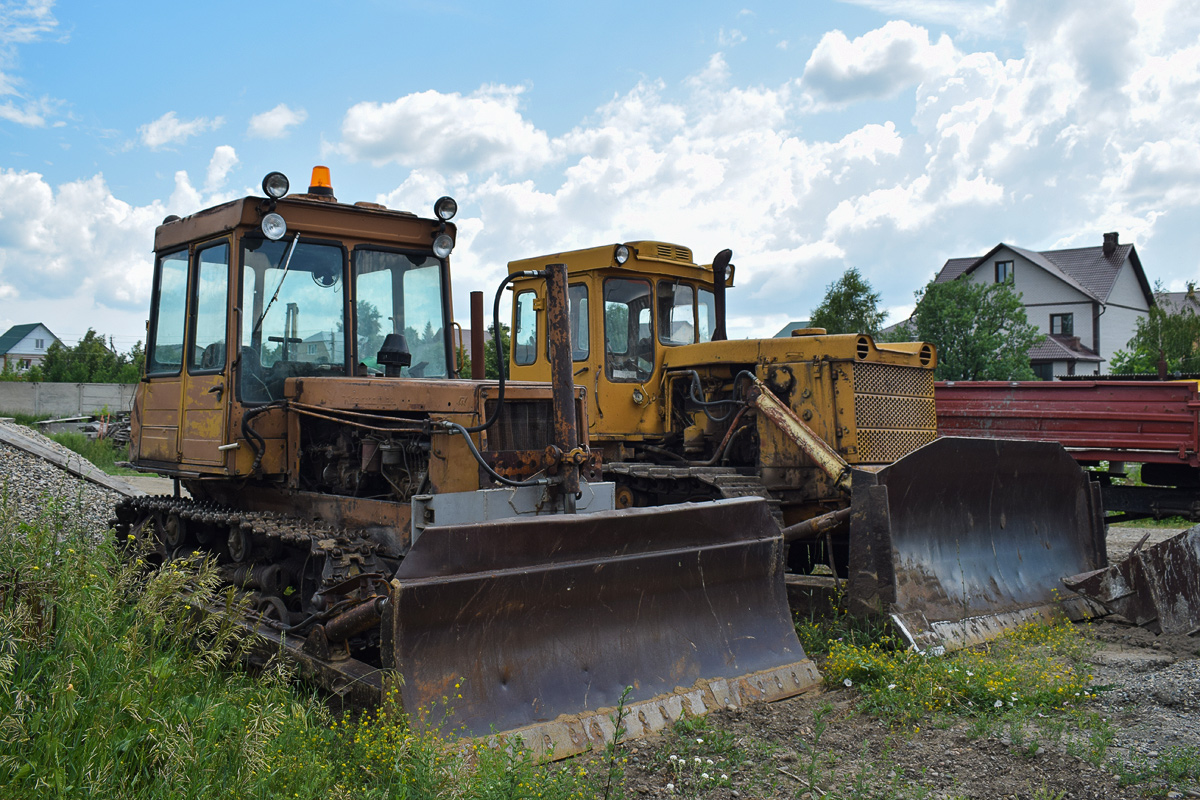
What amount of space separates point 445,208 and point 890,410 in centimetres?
397

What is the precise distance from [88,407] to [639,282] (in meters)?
31.3

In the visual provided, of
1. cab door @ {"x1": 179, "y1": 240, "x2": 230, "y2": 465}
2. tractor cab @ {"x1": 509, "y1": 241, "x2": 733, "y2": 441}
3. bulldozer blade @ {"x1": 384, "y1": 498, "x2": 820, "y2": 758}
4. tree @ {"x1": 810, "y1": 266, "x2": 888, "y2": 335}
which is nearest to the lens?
bulldozer blade @ {"x1": 384, "y1": 498, "x2": 820, "y2": 758}

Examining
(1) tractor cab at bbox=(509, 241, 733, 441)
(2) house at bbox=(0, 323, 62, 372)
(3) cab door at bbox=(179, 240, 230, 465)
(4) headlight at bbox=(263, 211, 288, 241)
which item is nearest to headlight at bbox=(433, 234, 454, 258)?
(4) headlight at bbox=(263, 211, 288, 241)

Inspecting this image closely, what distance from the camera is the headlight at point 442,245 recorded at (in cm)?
668

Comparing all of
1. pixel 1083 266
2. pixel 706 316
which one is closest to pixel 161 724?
pixel 706 316

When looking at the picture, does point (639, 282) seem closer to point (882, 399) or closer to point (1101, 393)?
point (882, 399)

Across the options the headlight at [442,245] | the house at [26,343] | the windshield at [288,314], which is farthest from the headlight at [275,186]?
the house at [26,343]

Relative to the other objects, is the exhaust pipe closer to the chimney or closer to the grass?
the grass

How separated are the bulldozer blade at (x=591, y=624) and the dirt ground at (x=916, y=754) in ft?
0.82

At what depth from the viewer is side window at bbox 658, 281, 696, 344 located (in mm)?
8648

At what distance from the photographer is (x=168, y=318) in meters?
6.92

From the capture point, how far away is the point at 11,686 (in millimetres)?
3604

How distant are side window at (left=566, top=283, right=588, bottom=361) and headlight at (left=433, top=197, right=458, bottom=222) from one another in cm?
190

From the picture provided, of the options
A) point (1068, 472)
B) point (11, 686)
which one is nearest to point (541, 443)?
point (11, 686)
